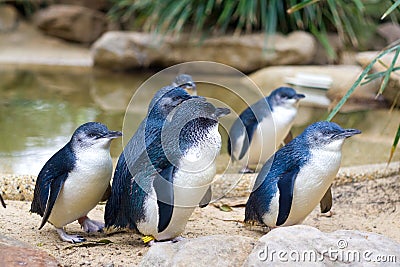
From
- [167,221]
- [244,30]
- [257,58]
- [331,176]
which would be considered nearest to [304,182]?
[331,176]

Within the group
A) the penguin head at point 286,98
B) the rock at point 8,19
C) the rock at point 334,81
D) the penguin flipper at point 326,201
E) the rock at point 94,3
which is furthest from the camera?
the rock at point 94,3

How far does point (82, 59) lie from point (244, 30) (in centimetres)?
245

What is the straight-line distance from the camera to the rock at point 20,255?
2549 millimetres

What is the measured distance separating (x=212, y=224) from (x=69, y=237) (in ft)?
2.66

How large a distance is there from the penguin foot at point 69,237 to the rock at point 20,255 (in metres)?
0.40

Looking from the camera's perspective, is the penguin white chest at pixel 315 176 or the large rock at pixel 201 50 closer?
the penguin white chest at pixel 315 176

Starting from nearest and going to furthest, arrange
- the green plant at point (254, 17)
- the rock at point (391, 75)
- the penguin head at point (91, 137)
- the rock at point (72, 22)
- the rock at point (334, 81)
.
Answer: the penguin head at point (91, 137) → the rock at point (391, 75) → the rock at point (334, 81) → the green plant at point (254, 17) → the rock at point (72, 22)

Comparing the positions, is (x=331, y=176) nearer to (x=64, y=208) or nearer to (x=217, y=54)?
(x=64, y=208)

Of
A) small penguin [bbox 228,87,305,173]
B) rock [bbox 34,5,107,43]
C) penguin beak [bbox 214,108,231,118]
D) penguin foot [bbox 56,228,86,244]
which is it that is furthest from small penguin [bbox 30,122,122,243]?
rock [bbox 34,5,107,43]

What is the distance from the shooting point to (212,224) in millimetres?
3549

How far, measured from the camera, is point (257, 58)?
870 cm

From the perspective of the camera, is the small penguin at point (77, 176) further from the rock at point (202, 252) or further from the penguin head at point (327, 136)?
the penguin head at point (327, 136)

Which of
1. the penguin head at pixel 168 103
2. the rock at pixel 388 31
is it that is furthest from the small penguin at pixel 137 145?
the rock at pixel 388 31

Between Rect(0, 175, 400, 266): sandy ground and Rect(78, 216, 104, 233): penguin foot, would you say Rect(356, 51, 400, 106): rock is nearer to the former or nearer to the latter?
Rect(0, 175, 400, 266): sandy ground
